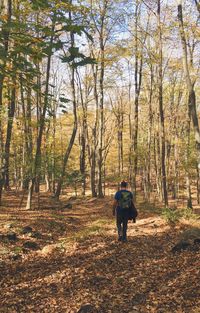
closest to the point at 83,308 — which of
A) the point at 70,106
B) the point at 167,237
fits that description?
the point at 167,237

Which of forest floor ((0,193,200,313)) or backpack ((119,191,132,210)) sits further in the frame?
backpack ((119,191,132,210))

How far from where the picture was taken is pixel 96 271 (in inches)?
286

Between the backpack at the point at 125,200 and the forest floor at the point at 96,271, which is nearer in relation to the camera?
the forest floor at the point at 96,271

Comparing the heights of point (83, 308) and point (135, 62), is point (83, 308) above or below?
below

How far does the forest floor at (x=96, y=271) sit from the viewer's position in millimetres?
5504

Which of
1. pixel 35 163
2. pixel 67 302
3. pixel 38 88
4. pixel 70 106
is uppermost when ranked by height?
pixel 70 106

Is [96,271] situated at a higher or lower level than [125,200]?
lower

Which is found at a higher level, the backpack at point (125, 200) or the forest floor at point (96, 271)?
the backpack at point (125, 200)

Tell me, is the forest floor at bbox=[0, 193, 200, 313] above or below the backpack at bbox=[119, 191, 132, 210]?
below

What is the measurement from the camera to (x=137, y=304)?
5395 millimetres

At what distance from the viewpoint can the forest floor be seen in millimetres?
5504

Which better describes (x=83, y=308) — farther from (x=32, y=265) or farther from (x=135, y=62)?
(x=135, y=62)

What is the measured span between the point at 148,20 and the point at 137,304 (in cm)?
2207

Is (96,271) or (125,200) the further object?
(125,200)
